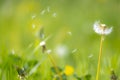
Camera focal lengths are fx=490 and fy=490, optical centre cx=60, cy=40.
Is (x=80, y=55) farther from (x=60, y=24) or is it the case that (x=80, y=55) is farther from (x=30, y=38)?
(x=60, y=24)

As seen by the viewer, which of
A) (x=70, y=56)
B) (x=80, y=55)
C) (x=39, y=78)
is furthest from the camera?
(x=70, y=56)

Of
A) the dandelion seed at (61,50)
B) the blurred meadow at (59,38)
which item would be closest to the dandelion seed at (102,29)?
the blurred meadow at (59,38)

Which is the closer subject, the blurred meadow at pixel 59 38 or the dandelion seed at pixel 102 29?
the dandelion seed at pixel 102 29

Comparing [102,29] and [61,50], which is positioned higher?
[102,29]

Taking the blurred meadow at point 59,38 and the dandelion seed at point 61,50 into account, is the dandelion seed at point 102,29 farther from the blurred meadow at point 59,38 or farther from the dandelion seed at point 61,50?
the dandelion seed at point 61,50

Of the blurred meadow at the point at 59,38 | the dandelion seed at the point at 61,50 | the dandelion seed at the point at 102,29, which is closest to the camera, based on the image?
the dandelion seed at the point at 102,29

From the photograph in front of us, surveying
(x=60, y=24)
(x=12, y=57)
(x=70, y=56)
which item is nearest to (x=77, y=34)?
(x=60, y=24)

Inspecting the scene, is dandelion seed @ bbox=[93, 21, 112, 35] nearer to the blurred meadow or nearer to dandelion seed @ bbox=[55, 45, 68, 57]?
the blurred meadow

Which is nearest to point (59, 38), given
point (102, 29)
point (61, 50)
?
point (61, 50)

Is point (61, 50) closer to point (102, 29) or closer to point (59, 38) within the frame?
point (59, 38)
